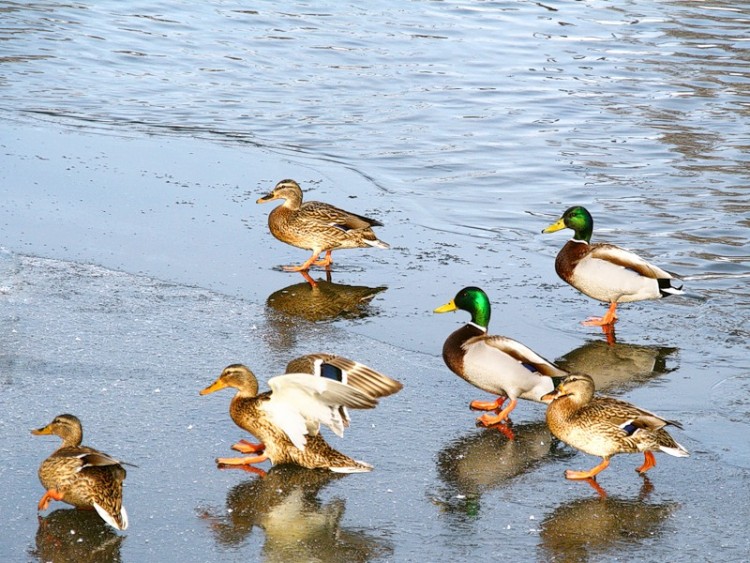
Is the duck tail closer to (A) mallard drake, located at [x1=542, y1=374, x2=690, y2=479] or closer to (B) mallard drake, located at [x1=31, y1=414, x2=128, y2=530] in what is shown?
(A) mallard drake, located at [x1=542, y1=374, x2=690, y2=479]

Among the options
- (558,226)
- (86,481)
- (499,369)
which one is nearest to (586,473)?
(499,369)

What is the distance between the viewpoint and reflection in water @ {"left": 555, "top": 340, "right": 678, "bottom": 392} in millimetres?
6742

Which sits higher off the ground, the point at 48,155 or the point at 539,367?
the point at 539,367

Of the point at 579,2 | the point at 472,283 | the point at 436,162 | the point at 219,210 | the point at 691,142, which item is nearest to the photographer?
the point at 472,283

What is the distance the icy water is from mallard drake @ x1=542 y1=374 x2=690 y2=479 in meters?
0.15

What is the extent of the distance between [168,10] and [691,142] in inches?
350

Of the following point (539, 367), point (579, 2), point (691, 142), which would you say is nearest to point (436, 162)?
point (691, 142)

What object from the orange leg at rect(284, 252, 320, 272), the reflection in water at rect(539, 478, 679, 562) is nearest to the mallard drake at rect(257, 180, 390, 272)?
the orange leg at rect(284, 252, 320, 272)

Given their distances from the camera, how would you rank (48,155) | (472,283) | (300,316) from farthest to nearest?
(48,155), (472,283), (300,316)

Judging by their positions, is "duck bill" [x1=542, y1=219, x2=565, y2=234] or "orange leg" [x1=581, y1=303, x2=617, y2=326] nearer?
"orange leg" [x1=581, y1=303, x2=617, y2=326]

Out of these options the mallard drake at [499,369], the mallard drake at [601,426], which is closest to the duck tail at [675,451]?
the mallard drake at [601,426]

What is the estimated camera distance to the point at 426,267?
8.41 metres

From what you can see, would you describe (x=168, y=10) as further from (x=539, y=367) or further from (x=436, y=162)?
(x=539, y=367)

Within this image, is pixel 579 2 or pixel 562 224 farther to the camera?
pixel 579 2
